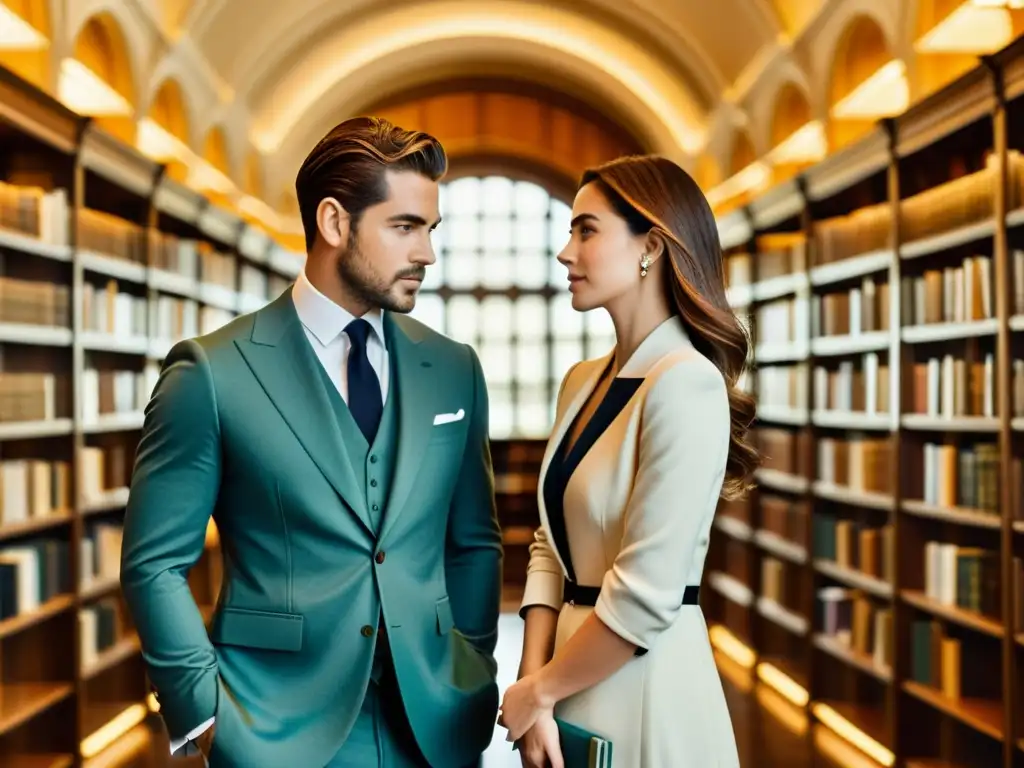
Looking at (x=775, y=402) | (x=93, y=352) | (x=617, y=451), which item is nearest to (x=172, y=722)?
(x=617, y=451)

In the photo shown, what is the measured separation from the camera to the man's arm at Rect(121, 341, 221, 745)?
212 cm

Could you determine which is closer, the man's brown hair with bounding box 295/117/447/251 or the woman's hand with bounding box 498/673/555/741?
the woman's hand with bounding box 498/673/555/741

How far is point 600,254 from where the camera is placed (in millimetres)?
2186

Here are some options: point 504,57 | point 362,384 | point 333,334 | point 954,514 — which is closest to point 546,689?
point 362,384

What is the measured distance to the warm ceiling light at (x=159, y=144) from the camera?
786 cm

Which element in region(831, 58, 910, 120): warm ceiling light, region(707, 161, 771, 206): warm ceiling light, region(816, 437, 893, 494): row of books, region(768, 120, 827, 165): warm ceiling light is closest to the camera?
region(816, 437, 893, 494): row of books

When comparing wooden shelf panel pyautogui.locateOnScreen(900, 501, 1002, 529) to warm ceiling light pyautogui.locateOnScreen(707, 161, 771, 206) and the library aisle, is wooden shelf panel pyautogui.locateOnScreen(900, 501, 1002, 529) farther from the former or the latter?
warm ceiling light pyautogui.locateOnScreen(707, 161, 771, 206)

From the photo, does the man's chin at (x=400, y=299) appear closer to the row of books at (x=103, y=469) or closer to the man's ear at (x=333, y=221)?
the man's ear at (x=333, y=221)

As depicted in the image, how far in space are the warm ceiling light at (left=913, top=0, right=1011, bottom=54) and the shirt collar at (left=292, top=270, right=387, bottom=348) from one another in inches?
164

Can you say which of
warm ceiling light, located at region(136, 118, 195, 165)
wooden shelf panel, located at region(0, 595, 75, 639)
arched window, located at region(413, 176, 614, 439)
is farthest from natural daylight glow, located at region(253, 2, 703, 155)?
wooden shelf panel, located at region(0, 595, 75, 639)

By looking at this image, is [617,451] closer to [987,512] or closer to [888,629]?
[987,512]

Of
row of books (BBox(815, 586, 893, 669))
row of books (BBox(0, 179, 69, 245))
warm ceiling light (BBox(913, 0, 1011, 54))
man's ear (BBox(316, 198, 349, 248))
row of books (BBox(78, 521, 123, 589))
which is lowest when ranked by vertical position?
row of books (BBox(815, 586, 893, 669))

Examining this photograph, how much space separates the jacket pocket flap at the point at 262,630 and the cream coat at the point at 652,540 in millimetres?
482

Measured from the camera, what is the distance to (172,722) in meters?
2.10
